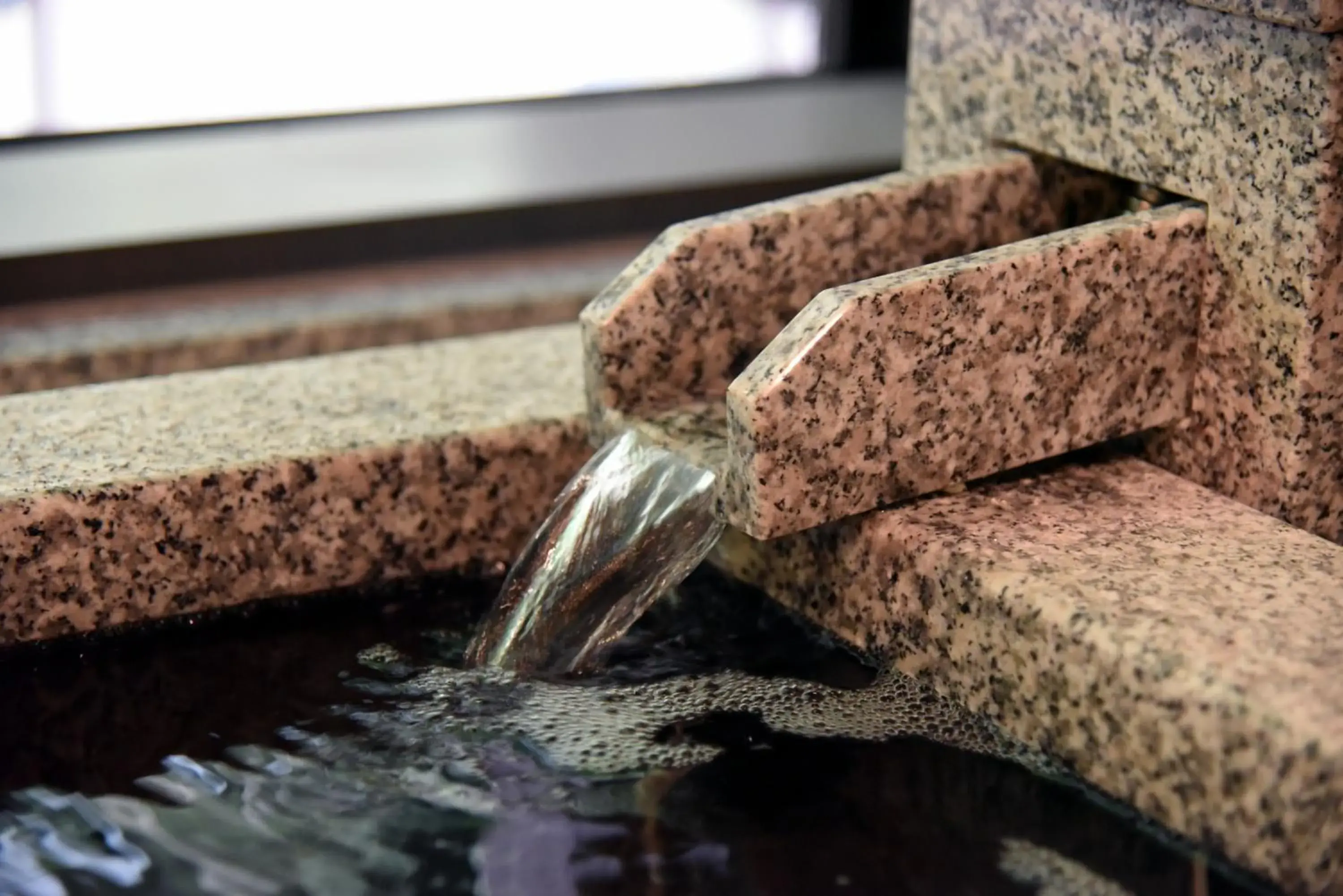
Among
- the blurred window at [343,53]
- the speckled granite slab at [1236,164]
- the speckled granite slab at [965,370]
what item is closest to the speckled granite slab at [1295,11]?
the speckled granite slab at [1236,164]

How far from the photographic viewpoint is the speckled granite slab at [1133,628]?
46.7 inches

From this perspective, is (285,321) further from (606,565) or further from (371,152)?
(606,565)

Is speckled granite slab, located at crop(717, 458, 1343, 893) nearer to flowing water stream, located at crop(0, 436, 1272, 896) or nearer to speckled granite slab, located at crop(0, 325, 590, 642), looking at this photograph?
flowing water stream, located at crop(0, 436, 1272, 896)

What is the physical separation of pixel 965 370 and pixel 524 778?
55 centimetres

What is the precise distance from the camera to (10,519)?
1.56 meters

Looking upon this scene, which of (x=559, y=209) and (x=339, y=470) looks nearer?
(x=339, y=470)

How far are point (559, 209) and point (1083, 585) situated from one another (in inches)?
60.6

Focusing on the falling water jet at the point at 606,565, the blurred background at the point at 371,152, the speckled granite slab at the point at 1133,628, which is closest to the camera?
the speckled granite slab at the point at 1133,628

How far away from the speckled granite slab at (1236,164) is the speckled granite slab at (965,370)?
0.05m

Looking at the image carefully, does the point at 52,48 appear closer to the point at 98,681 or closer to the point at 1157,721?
the point at 98,681

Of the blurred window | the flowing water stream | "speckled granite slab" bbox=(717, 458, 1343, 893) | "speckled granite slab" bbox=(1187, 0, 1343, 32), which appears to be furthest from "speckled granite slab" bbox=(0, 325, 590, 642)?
the blurred window

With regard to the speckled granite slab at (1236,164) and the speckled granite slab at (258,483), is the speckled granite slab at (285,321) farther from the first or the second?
the speckled granite slab at (1236,164)

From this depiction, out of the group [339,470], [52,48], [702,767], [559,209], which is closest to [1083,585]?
[702,767]

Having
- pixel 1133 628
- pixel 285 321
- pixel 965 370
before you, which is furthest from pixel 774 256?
pixel 285 321
